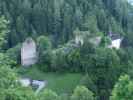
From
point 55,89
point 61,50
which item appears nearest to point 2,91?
point 55,89

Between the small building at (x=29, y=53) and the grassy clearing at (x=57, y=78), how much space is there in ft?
2.58

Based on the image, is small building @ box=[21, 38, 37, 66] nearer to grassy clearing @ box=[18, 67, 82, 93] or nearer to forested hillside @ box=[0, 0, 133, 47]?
Answer: grassy clearing @ box=[18, 67, 82, 93]

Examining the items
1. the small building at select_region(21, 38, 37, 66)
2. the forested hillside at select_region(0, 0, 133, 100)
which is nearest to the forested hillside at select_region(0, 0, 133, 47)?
the forested hillside at select_region(0, 0, 133, 100)

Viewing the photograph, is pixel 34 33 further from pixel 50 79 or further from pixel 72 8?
pixel 50 79

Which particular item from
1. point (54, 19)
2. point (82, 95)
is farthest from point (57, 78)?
point (54, 19)

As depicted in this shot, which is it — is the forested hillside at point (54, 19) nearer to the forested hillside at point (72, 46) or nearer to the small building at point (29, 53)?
the forested hillside at point (72, 46)

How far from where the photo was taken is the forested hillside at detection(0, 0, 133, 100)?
760 inches

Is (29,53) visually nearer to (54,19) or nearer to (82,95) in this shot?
(54,19)

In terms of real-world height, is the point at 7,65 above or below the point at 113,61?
above

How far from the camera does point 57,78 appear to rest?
2203 centimetres

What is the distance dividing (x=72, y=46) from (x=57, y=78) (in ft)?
9.58

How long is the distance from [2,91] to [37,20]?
2402 cm

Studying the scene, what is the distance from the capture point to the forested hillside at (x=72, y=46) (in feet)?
63.4

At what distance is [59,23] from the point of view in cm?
2886
